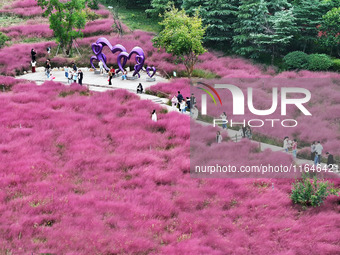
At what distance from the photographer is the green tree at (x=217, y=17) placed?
130 ft

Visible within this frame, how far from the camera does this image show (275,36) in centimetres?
3647

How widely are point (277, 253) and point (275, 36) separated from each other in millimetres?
27384

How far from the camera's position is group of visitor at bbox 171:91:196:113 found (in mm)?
25878

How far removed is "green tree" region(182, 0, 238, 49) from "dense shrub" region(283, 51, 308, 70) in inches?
277

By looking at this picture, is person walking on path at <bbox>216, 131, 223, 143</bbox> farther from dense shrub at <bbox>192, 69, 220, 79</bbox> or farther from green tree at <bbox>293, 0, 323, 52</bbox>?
green tree at <bbox>293, 0, 323, 52</bbox>

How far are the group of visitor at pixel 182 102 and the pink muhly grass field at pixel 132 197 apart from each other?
1.82m

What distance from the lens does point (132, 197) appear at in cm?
1587

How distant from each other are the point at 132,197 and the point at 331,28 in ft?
95.5

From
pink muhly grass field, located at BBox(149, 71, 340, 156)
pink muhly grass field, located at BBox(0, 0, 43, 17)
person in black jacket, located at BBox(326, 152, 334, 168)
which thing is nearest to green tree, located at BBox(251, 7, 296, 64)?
pink muhly grass field, located at BBox(149, 71, 340, 156)

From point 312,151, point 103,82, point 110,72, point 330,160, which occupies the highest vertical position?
point 110,72

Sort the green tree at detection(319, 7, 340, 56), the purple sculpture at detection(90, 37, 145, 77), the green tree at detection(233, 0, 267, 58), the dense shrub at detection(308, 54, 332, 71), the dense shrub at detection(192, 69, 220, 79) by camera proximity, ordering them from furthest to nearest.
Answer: the green tree at detection(233, 0, 267, 58), the green tree at detection(319, 7, 340, 56), the dense shrub at detection(308, 54, 332, 71), the dense shrub at detection(192, 69, 220, 79), the purple sculpture at detection(90, 37, 145, 77)

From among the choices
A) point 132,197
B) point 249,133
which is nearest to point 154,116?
point 249,133

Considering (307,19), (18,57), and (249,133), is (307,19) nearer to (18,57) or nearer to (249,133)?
(249,133)

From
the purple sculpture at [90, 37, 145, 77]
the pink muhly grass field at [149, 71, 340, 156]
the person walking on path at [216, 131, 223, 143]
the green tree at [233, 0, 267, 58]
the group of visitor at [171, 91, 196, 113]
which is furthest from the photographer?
the green tree at [233, 0, 267, 58]
